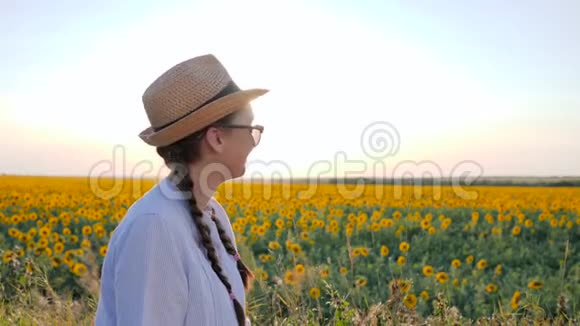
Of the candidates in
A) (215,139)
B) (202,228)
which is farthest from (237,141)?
(202,228)

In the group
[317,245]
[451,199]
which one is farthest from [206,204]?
[451,199]

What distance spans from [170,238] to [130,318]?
0.86 feet

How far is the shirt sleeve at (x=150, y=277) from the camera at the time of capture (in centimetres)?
184

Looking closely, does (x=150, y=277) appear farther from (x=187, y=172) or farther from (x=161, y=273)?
(x=187, y=172)

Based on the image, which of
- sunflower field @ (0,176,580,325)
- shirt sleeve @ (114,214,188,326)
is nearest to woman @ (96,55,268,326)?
Answer: shirt sleeve @ (114,214,188,326)

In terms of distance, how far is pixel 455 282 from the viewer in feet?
21.4

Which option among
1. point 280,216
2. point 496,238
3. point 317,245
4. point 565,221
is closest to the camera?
point 317,245

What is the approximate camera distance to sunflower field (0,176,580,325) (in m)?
5.59

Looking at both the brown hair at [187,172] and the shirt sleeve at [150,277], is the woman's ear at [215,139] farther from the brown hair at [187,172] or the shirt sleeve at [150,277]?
the shirt sleeve at [150,277]

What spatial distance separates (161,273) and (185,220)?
226 mm

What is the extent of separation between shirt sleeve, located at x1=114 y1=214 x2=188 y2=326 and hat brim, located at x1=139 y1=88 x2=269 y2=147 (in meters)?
0.30

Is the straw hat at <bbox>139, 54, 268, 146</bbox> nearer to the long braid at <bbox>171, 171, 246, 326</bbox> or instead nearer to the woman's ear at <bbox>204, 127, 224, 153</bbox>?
the woman's ear at <bbox>204, 127, 224, 153</bbox>

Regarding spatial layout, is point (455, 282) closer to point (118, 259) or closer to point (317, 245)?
point (317, 245)

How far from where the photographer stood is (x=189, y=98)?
7.07 feet
